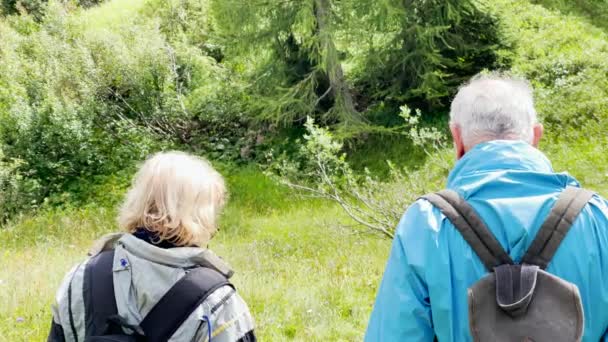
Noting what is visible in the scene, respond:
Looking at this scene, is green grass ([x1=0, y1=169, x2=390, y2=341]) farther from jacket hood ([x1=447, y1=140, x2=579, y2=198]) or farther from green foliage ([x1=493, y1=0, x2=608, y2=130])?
green foliage ([x1=493, y1=0, x2=608, y2=130])

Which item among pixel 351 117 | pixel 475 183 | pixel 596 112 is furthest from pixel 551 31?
pixel 475 183

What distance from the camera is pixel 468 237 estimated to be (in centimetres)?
199

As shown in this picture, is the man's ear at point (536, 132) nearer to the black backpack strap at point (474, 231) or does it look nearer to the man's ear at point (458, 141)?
the man's ear at point (458, 141)

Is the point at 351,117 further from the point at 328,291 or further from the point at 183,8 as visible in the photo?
the point at 183,8

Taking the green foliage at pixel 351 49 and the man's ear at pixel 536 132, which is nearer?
the man's ear at pixel 536 132

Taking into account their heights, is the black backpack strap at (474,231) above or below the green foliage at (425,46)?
above

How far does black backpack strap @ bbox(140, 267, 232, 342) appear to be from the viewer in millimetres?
2422

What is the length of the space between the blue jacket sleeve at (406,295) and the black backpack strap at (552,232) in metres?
0.31

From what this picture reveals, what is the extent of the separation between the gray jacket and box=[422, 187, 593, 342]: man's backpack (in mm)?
929

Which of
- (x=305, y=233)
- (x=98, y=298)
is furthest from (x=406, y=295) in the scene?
(x=305, y=233)

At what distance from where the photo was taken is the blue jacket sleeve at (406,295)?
80.7 inches

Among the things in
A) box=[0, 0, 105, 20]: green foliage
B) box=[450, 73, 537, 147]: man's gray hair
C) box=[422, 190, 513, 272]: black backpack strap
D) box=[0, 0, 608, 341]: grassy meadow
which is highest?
box=[0, 0, 105, 20]: green foliage

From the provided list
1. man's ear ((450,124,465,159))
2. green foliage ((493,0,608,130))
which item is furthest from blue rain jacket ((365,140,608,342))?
green foliage ((493,0,608,130))

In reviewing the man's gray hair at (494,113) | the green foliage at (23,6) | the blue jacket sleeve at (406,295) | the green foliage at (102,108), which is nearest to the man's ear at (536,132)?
the man's gray hair at (494,113)
